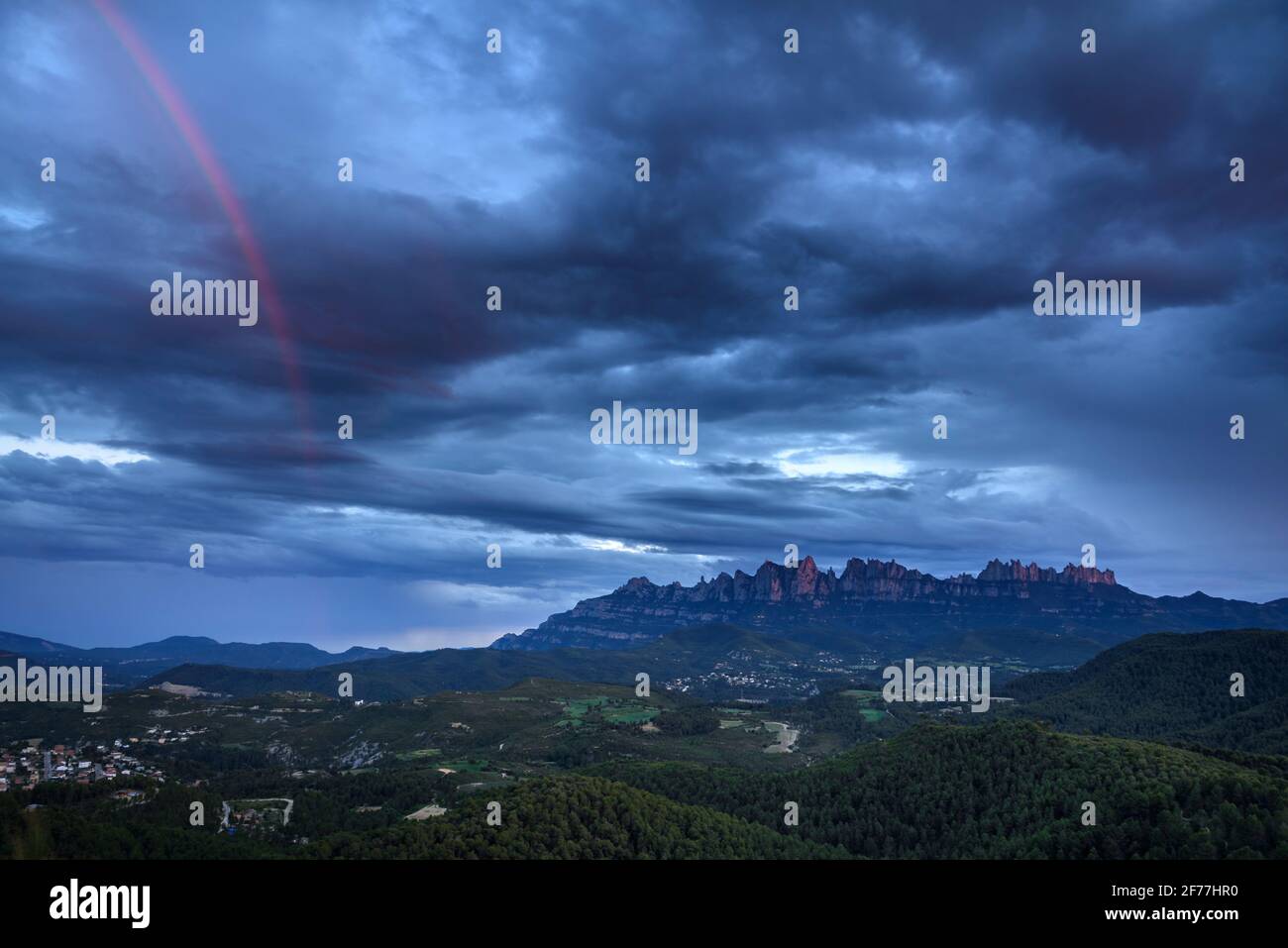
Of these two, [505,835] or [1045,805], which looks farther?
[1045,805]

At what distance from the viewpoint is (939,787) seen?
18025 centimetres

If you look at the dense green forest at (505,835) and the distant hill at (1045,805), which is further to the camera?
the dense green forest at (505,835)

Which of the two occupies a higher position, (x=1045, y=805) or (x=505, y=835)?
(x=505, y=835)

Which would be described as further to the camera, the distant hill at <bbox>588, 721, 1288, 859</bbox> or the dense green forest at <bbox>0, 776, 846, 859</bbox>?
the dense green forest at <bbox>0, 776, 846, 859</bbox>

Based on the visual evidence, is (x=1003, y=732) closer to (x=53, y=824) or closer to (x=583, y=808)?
(x=583, y=808)
